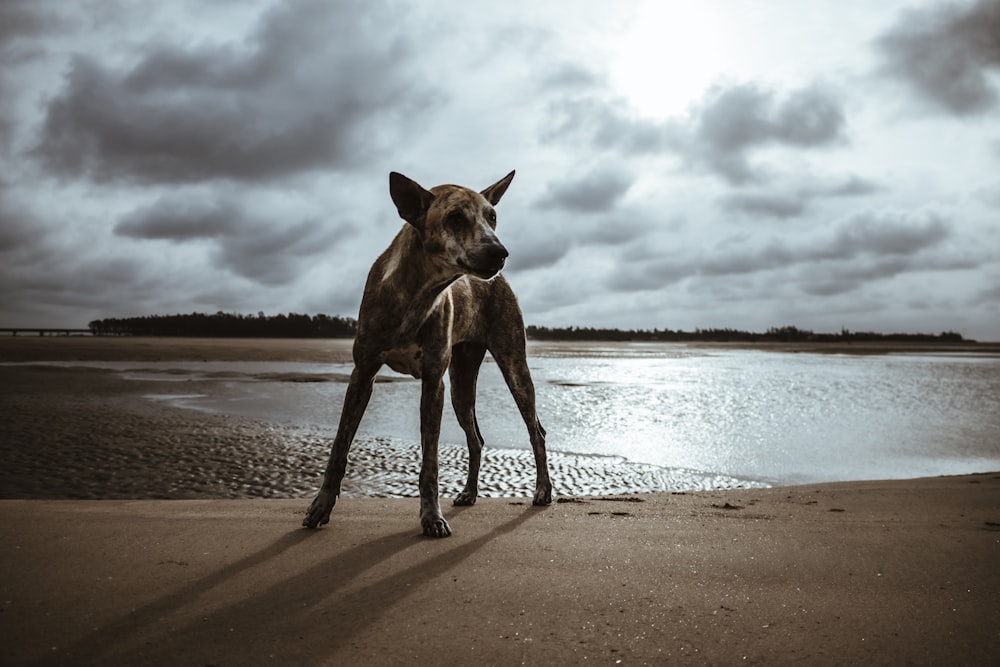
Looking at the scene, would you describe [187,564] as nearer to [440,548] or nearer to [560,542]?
[440,548]

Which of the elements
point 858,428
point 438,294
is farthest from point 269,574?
point 858,428

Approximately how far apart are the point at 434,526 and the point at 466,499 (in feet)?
4.81

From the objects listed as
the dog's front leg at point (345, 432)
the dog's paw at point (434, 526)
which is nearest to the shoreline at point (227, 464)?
the dog's front leg at point (345, 432)

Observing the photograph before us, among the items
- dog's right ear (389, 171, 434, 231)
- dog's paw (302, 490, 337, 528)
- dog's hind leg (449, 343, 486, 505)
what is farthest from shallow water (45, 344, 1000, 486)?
dog's right ear (389, 171, 434, 231)

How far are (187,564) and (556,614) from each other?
2344 mm

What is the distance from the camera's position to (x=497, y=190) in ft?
18.4

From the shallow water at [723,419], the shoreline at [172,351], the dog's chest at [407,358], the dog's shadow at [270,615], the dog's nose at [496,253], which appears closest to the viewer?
the dog's shadow at [270,615]

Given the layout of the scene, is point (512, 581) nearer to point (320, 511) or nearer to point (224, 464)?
point (320, 511)

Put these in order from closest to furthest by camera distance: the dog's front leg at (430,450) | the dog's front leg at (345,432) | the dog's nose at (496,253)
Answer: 1. the dog's nose at (496,253)
2. the dog's front leg at (430,450)
3. the dog's front leg at (345,432)

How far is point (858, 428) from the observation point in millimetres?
12961

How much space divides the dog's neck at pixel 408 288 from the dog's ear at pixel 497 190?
33.0 inches

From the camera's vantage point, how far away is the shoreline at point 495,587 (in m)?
2.78

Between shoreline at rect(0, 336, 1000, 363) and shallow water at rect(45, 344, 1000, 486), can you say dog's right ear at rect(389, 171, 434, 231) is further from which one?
shoreline at rect(0, 336, 1000, 363)

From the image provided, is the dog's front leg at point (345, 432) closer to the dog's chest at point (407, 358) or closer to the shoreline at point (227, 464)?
the dog's chest at point (407, 358)
